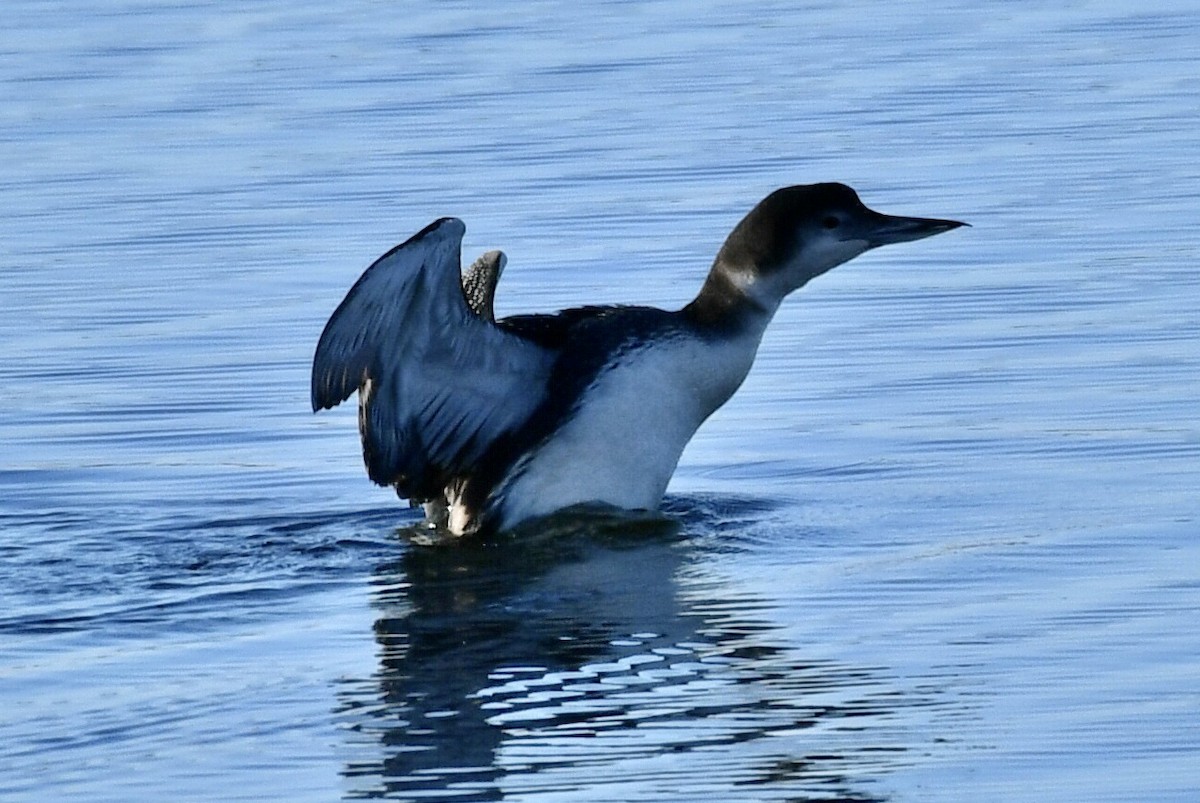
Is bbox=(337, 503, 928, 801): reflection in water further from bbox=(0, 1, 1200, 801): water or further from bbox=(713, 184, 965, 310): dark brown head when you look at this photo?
bbox=(713, 184, 965, 310): dark brown head

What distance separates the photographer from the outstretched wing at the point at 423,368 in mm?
7422

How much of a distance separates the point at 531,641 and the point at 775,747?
117cm

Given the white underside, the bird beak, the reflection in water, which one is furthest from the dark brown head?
the reflection in water

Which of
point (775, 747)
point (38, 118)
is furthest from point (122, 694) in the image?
point (38, 118)

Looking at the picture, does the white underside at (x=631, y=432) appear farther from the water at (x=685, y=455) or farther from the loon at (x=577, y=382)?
the water at (x=685, y=455)

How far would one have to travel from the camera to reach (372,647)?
686 centimetres

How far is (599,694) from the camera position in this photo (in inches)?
246

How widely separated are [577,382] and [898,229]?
3.49 ft

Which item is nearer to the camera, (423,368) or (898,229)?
(423,368)

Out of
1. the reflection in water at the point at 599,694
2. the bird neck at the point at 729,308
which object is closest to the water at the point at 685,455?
the reflection in water at the point at 599,694

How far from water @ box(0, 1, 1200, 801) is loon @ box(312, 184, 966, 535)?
20 centimetres

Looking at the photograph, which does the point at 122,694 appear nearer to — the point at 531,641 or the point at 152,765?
the point at 152,765

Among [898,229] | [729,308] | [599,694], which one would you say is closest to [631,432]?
[729,308]

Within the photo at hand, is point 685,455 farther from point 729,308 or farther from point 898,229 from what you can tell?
point 898,229
